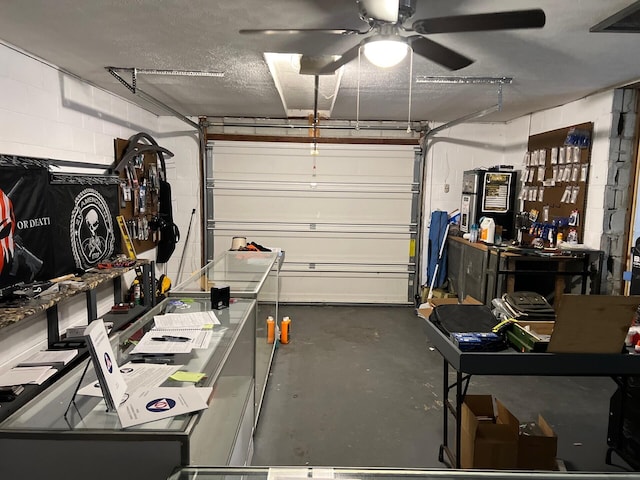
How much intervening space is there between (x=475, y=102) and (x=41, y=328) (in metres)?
4.89

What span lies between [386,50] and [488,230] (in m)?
3.49

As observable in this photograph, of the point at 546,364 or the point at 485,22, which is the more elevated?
the point at 485,22

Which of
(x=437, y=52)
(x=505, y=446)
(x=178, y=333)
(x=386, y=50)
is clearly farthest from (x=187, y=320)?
(x=437, y=52)

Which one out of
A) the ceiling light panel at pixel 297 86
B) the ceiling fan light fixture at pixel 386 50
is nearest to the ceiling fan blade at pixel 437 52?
the ceiling fan light fixture at pixel 386 50

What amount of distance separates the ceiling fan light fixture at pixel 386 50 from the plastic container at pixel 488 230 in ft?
11.1

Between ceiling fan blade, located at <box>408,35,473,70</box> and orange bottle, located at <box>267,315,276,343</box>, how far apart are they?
278 centimetres

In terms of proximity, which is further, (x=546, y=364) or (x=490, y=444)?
(x=490, y=444)

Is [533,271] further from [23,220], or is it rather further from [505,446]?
[23,220]

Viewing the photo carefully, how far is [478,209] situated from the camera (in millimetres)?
5551

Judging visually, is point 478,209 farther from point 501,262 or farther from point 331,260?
point 331,260

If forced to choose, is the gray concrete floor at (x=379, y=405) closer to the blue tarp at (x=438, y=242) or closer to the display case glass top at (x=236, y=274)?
the display case glass top at (x=236, y=274)

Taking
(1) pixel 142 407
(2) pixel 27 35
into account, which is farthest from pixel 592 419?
(2) pixel 27 35

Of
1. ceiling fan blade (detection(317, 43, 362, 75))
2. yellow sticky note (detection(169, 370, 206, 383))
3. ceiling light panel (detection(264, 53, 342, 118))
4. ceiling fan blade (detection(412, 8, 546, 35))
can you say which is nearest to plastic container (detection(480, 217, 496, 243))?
ceiling light panel (detection(264, 53, 342, 118))

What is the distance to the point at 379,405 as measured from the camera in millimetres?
3396
